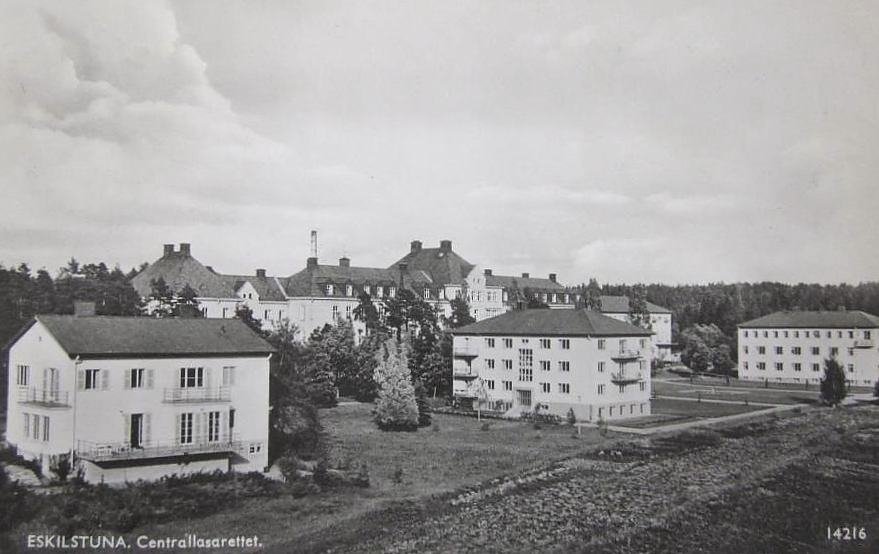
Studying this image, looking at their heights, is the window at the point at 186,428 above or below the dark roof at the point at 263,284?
below

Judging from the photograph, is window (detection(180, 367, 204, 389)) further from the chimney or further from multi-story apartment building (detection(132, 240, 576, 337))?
multi-story apartment building (detection(132, 240, 576, 337))

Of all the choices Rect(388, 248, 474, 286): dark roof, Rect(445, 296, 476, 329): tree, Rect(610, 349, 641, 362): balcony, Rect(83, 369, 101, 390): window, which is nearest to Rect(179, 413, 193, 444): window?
Rect(83, 369, 101, 390): window

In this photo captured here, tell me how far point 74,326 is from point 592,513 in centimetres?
2064

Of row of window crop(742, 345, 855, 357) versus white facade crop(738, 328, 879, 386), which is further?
row of window crop(742, 345, 855, 357)

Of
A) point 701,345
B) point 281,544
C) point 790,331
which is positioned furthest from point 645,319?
point 281,544

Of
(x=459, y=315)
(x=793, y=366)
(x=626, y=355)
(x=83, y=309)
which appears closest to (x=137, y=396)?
(x=83, y=309)

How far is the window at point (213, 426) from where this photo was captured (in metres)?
29.5

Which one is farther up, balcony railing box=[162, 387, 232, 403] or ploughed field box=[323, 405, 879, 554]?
balcony railing box=[162, 387, 232, 403]

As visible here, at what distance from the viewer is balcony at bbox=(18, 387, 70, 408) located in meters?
26.7

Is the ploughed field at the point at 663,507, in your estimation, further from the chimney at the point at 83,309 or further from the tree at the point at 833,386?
the tree at the point at 833,386

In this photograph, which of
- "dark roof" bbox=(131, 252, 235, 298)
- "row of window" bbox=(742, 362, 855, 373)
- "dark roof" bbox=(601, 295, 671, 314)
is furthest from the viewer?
"dark roof" bbox=(601, 295, 671, 314)

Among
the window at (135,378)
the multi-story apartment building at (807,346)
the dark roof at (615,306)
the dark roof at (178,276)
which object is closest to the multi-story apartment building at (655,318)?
the dark roof at (615,306)

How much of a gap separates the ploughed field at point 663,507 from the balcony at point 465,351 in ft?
61.1

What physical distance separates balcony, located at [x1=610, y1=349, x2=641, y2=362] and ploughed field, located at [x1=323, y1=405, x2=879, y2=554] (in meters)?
12.8
